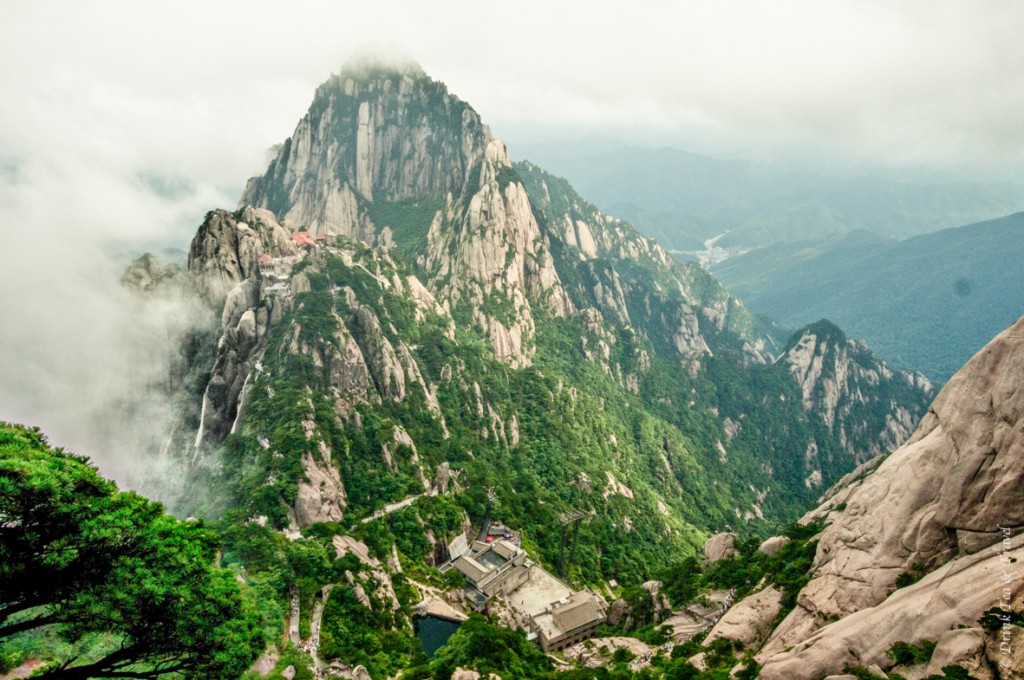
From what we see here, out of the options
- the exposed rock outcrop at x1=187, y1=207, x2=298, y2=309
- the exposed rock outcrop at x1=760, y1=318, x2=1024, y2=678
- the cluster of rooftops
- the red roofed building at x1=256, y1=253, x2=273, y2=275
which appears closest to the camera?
the exposed rock outcrop at x1=760, y1=318, x2=1024, y2=678

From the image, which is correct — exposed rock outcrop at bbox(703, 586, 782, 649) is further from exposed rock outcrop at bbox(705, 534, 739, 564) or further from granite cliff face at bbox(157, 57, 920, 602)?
granite cliff face at bbox(157, 57, 920, 602)

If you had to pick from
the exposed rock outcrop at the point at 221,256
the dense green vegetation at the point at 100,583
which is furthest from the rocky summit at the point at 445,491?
the dense green vegetation at the point at 100,583

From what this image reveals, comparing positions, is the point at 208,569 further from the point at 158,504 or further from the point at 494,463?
the point at 494,463

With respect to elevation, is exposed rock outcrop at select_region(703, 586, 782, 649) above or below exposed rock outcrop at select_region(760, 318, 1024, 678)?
below

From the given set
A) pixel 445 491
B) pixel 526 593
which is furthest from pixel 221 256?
pixel 526 593

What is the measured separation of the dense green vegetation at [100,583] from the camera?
22000mm

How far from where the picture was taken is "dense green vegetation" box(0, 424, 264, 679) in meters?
22.0

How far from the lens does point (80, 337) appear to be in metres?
87.2

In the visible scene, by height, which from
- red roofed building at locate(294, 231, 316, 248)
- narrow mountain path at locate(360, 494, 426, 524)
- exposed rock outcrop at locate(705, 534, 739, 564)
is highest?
red roofed building at locate(294, 231, 316, 248)

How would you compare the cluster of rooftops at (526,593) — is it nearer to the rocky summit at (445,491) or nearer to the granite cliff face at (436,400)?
the rocky summit at (445,491)

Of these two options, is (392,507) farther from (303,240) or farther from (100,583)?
(303,240)

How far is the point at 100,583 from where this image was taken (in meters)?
23.9

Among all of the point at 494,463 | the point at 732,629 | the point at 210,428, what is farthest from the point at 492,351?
the point at 732,629

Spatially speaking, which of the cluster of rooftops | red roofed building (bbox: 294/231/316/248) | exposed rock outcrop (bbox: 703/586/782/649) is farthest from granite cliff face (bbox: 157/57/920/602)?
exposed rock outcrop (bbox: 703/586/782/649)
